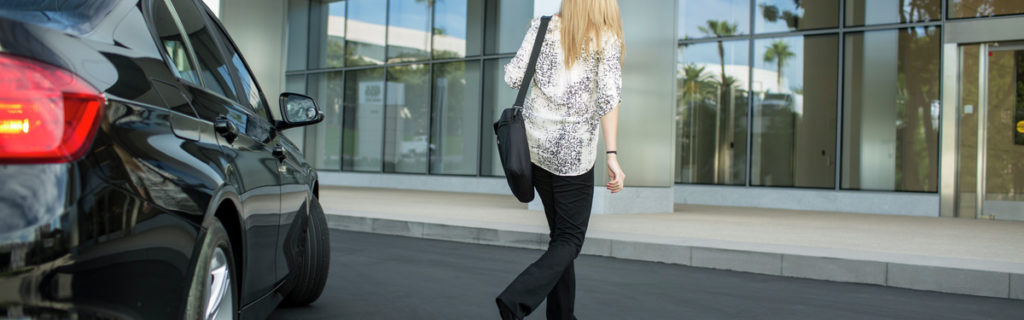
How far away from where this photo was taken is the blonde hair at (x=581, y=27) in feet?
12.2

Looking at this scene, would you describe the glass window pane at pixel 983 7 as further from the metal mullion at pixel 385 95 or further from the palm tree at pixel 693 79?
Answer: the metal mullion at pixel 385 95

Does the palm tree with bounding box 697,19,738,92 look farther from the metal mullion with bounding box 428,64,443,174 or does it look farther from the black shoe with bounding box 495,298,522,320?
the black shoe with bounding box 495,298,522,320

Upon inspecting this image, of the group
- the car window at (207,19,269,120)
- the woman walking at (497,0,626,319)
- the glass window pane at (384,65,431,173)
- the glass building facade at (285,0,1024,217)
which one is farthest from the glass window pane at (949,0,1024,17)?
the car window at (207,19,269,120)

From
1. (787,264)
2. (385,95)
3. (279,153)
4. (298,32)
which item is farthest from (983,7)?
(298,32)

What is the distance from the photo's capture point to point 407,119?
23.0 m

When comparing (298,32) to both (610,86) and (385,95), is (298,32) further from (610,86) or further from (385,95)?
(610,86)

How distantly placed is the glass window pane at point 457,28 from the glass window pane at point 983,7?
10202 millimetres

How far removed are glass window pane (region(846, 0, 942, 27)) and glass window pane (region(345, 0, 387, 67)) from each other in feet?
39.0

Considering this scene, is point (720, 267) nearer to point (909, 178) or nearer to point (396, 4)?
point (909, 178)

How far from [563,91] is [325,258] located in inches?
66.3

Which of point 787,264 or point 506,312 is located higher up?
point 506,312

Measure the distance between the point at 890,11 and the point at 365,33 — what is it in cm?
1329

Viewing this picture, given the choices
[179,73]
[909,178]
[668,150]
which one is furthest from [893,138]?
[179,73]

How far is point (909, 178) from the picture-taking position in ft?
50.4
